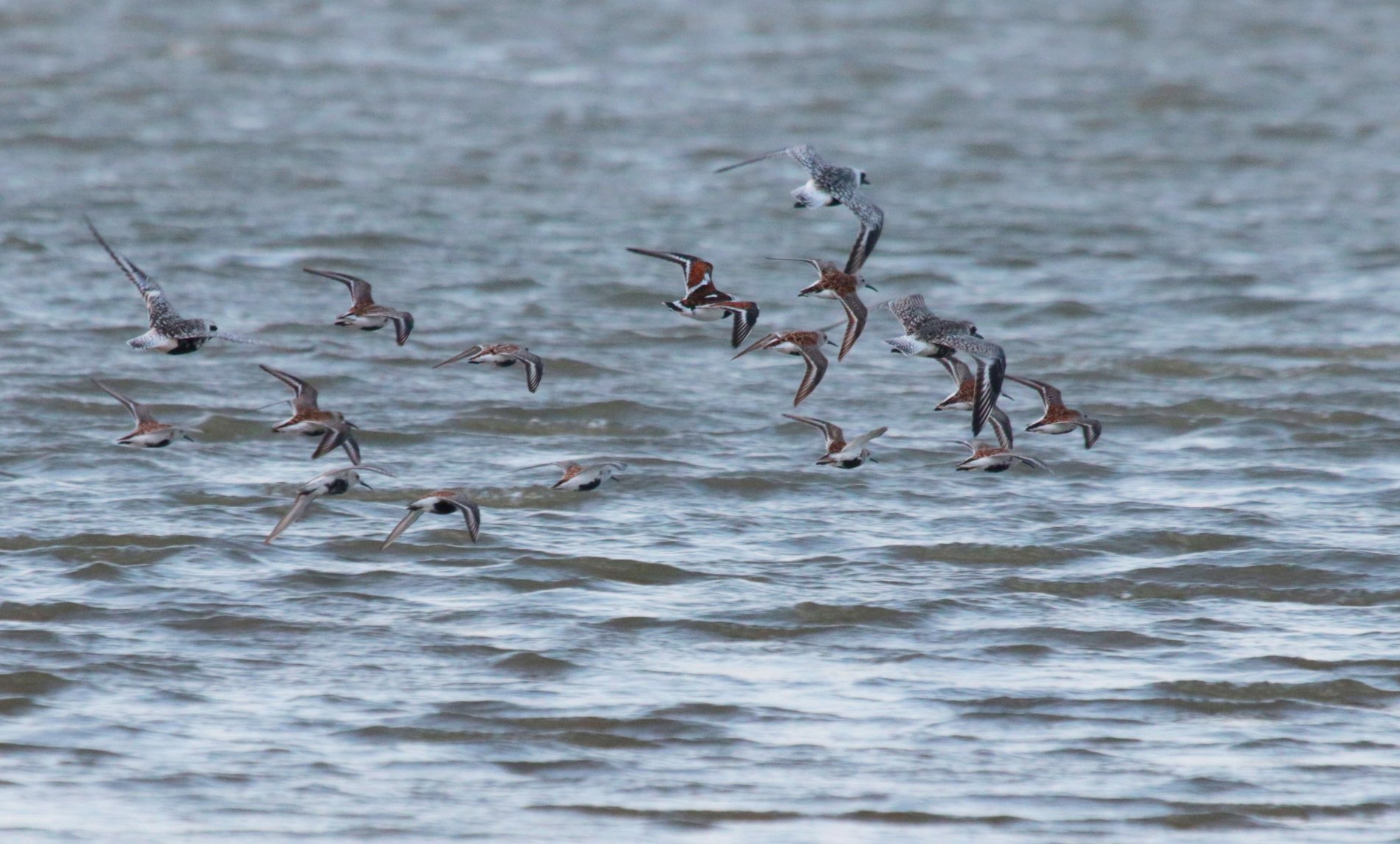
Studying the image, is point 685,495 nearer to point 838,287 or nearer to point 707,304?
point 838,287

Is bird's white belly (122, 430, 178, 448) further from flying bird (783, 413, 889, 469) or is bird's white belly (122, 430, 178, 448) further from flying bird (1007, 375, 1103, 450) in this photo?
flying bird (1007, 375, 1103, 450)

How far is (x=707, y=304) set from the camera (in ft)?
33.7

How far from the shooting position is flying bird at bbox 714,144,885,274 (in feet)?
33.6

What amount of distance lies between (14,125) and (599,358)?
40.4 ft

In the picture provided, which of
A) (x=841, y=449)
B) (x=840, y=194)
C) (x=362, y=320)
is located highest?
(x=840, y=194)

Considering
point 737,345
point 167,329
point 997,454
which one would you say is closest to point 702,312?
point 737,345

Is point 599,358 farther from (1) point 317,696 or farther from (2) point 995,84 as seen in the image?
(2) point 995,84

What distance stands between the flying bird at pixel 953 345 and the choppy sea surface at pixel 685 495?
1.28 m

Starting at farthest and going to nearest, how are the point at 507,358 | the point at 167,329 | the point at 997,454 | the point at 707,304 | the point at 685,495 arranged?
the point at 685,495
the point at 997,454
the point at 507,358
the point at 167,329
the point at 707,304

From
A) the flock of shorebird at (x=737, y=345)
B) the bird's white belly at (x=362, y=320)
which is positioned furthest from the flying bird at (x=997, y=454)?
the bird's white belly at (x=362, y=320)

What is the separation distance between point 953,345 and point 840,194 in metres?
1.08

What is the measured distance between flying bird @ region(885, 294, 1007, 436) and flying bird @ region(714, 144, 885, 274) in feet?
1.49

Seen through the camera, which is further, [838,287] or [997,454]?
[997,454]

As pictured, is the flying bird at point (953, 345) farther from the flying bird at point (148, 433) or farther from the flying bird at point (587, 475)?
the flying bird at point (148, 433)
